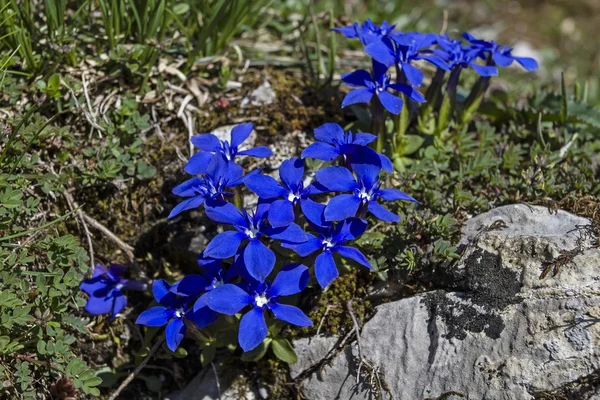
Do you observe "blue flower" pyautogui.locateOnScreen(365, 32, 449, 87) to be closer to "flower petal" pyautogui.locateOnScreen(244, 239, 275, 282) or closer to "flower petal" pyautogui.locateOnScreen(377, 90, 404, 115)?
"flower petal" pyautogui.locateOnScreen(377, 90, 404, 115)

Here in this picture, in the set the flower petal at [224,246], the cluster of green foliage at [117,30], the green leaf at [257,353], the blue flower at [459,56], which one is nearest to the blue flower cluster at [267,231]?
the flower petal at [224,246]

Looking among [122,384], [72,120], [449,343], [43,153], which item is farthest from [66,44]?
[449,343]

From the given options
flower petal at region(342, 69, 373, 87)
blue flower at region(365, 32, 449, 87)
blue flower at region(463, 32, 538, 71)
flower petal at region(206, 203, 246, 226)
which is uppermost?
blue flower at region(365, 32, 449, 87)

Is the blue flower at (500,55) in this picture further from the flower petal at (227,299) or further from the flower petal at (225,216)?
the flower petal at (227,299)

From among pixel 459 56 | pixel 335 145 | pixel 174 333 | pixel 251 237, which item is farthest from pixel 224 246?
pixel 459 56

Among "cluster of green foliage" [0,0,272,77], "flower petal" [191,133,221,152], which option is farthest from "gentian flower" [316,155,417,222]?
"cluster of green foliage" [0,0,272,77]

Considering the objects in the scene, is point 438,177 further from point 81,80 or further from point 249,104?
point 81,80
